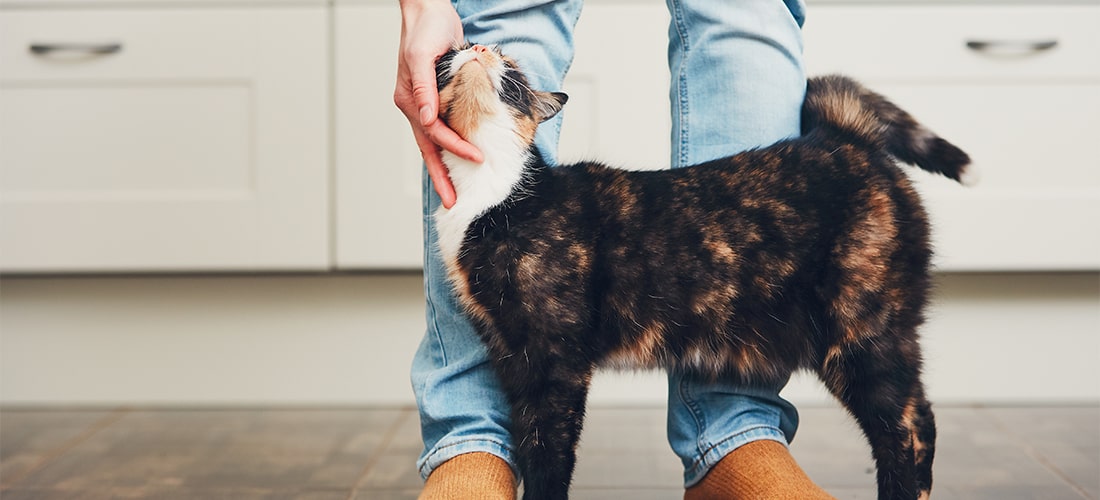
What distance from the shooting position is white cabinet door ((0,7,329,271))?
161 centimetres

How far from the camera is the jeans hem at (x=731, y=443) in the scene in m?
0.97

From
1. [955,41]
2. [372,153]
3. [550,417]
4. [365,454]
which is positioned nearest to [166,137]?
[372,153]

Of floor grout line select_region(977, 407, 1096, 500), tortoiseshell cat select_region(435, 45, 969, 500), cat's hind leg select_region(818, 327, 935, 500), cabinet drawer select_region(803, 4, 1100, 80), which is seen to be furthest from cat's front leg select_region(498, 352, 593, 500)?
cabinet drawer select_region(803, 4, 1100, 80)

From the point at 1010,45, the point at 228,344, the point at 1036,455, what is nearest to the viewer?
the point at 1036,455

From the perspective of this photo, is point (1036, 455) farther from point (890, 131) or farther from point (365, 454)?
point (365, 454)

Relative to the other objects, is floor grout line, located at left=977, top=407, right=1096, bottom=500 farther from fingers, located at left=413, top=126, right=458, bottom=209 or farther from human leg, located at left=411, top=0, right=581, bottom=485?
fingers, located at left=413, top=126, right=458, bottom=209

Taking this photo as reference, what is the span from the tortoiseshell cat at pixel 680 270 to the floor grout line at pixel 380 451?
42 centimetres

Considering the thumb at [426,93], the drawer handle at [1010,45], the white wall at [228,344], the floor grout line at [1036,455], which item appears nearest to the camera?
the thumb at [426,93]

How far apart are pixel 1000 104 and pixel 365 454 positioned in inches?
46.5

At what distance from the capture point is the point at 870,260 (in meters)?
0.85

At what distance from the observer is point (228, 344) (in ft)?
5.62

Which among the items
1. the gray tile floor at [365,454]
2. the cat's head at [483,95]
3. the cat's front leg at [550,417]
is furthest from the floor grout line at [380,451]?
the cat's head at [483,95]

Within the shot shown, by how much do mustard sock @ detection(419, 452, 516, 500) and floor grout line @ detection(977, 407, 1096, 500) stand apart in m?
0.74

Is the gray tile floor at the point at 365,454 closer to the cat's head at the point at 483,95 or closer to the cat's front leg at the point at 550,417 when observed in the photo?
the cat's front leg at the point at 550,417
